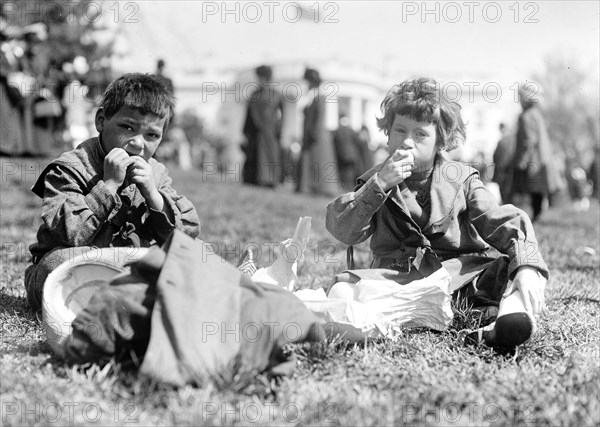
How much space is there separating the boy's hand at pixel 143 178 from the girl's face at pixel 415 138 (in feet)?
3.05

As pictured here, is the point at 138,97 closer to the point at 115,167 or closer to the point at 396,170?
the point at 115,167

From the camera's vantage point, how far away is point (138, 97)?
9.18ft

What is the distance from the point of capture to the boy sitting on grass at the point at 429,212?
2756 mm

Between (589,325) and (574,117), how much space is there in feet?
129

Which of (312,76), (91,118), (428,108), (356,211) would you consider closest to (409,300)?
(356,211)

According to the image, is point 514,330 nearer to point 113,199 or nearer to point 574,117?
point 113,199

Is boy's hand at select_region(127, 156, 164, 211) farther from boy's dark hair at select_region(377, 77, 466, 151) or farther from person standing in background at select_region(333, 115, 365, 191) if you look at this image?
person standing in background at select_region(333, 115, 365, 191)

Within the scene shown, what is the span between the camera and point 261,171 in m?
13.5

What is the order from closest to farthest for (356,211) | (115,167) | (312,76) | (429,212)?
(115,167) < (356,211) < (429,212) < (312,76)

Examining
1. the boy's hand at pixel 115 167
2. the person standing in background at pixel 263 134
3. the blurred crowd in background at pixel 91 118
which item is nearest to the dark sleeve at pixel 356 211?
the boy's hand at pixel 115 167

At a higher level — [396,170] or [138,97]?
[138,97]

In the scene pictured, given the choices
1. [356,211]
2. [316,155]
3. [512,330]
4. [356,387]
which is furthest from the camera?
[316,155]

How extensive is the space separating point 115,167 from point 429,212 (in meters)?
1.19

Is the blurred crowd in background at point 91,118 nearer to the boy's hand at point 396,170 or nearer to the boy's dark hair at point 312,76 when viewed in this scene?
the boy's dark hair at point 312,76
